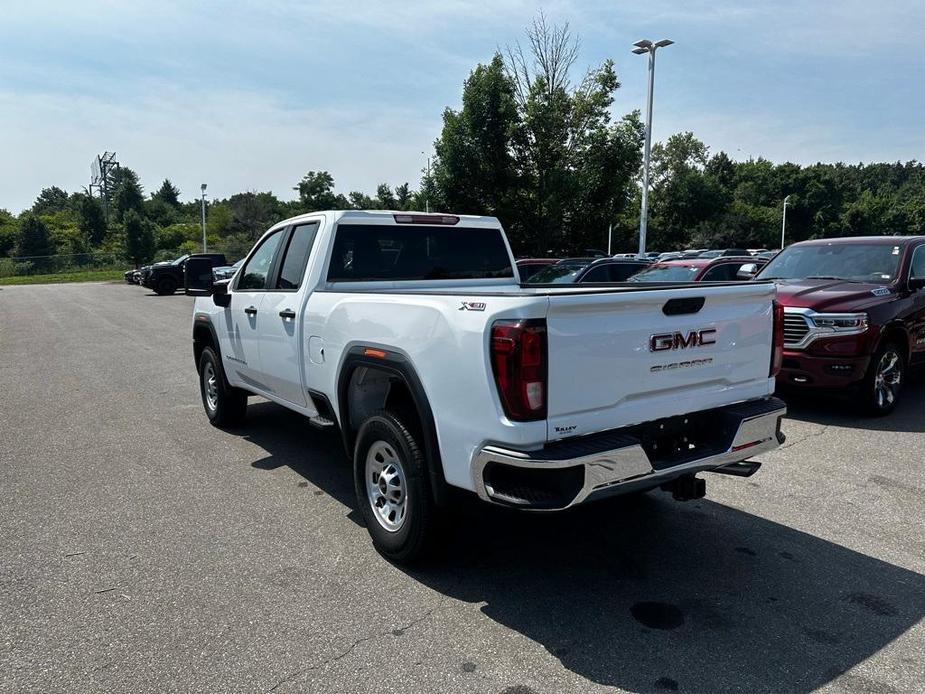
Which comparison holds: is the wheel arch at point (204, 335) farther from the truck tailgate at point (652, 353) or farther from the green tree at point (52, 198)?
the green tree at point (52, 198)

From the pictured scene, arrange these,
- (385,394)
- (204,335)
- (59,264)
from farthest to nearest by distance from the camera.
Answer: (59,264), (204,335), (385,394)

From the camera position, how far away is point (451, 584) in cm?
368

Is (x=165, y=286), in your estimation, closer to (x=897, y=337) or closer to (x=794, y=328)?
(x=794, y=328)

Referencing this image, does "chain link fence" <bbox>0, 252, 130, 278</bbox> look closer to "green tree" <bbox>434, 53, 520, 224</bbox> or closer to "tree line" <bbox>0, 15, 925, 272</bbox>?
"tree line" <bbox>0, 15, 925, 272</bbox>

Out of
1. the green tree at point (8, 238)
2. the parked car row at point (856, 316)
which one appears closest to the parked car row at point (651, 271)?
the parked car row at point (856, 316)

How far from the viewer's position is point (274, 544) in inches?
164

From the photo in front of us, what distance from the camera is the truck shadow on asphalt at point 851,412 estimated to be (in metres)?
6.85

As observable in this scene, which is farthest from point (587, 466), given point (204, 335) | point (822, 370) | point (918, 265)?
point (918, 265)

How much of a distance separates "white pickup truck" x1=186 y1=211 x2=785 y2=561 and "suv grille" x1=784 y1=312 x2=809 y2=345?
11.2 feet

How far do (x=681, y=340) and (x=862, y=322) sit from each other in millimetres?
4516

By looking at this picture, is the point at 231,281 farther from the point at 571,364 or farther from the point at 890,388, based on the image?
the point at 890,388

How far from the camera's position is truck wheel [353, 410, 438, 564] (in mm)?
3564

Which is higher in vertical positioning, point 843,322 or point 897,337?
point 843,322

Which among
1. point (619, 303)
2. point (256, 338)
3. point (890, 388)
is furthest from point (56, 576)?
point (890, 388)
